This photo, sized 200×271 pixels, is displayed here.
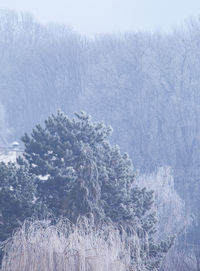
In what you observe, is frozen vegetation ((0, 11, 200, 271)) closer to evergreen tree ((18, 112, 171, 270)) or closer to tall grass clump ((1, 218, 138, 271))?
evergreen tree ((18, 112, 171, 270))

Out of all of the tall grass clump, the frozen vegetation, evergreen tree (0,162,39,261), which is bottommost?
the tall grass clump

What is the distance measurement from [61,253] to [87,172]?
275cm

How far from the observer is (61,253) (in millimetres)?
7492

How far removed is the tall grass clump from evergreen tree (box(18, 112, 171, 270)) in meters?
2.10

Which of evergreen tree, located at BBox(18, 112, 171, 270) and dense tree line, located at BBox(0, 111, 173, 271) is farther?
evergreen tree, located at BBox(18, 112, 171, 270)

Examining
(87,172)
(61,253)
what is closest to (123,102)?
(87,172)

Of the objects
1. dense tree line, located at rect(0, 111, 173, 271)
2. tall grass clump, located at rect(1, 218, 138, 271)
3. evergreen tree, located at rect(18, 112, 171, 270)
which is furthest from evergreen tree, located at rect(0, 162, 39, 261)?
tall grass clump, located at rect(1, 218, 138, 271)

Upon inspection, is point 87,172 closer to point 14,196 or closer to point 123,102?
point 14,196

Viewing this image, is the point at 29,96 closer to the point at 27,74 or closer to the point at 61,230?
the point at 27,74

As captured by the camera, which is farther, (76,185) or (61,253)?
(76,185)

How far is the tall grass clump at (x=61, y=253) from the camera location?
24.4ft

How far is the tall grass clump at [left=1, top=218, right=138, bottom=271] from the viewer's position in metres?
7.43

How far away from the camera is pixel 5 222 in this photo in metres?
9.73

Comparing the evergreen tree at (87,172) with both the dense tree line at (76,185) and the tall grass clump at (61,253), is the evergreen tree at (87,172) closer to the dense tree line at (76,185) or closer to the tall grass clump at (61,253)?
the dense tree line at (76,185)
